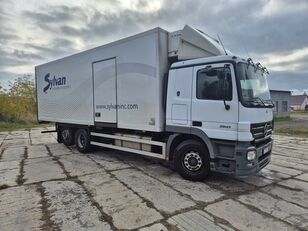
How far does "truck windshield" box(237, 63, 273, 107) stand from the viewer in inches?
184

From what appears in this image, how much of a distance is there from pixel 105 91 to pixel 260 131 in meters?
4.30

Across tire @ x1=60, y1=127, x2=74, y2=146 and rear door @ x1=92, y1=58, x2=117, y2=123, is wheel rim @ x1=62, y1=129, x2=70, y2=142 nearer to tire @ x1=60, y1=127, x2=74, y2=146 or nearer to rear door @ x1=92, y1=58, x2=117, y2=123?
tire @ x1=60, y1=127, x2=74, y2=146

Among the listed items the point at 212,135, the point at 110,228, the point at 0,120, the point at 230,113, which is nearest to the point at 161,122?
the point at 212,135

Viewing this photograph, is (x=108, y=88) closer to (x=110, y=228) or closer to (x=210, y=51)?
(x=210, y=51)

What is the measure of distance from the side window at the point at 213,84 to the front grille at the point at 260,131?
29.8 inches

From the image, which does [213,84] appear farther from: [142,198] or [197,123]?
[142,198]

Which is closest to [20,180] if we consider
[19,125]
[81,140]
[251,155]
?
[81,140]

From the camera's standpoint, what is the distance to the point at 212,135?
4953 mm

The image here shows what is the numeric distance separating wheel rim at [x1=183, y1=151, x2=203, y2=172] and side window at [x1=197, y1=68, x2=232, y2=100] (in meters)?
1.22

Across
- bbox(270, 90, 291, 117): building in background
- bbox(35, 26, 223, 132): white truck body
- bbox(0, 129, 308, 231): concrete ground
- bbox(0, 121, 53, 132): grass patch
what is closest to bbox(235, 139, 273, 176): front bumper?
bbox(0, 129, 308, 231): concrete ground

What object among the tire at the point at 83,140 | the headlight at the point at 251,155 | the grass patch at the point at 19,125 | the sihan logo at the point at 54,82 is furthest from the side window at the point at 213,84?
the grass patch at the point at 19,125

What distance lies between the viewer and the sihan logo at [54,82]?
9.04 metres

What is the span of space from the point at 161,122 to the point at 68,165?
2978 mm

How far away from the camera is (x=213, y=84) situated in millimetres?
4887
